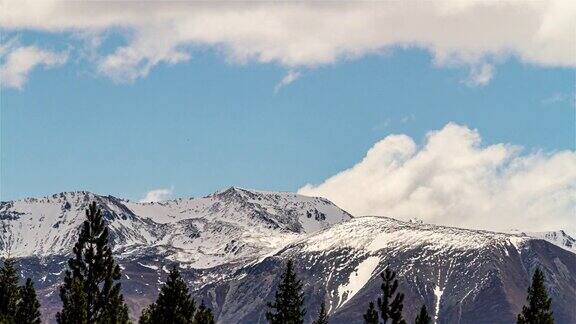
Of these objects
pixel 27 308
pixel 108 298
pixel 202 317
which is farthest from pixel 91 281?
pixel 202 317

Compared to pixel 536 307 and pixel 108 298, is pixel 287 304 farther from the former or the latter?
pixel 108 298

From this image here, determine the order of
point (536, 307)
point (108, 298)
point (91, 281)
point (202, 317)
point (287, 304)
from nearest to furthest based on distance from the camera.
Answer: point (108, 298), point (91, 281), point (536, 307), point (202, 317), point (287, 304)

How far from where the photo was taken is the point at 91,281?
417ft

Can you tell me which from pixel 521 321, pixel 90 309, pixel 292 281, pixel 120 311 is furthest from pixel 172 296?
pixel 521 321

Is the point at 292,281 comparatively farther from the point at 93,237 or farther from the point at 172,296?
the point at 93,237

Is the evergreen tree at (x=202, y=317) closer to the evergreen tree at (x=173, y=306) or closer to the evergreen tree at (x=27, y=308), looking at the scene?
the evergreen tree at (x=173, y=306)

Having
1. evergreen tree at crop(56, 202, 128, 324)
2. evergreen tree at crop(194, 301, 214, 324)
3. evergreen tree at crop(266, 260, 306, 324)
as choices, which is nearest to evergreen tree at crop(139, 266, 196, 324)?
evergreen tree at crop(194, 301, 214, 324)

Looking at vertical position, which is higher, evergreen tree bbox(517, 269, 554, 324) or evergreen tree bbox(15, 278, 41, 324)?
evergreen tree bbox(15, 278, 41, 324)

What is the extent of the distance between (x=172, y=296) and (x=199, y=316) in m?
10.7

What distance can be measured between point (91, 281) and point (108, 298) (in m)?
2.54

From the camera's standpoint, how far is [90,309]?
12781cm

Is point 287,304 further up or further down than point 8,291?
further up

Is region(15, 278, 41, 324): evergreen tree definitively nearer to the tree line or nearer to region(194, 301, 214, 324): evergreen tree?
the tree line

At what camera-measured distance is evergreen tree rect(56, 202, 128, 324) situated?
125 m
